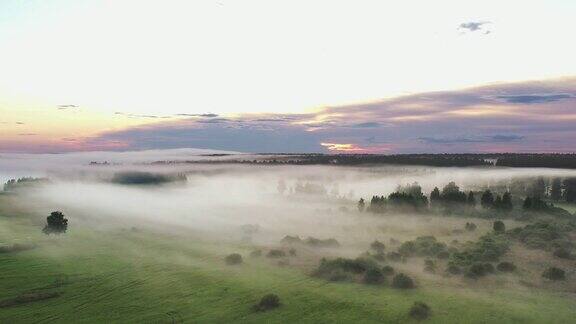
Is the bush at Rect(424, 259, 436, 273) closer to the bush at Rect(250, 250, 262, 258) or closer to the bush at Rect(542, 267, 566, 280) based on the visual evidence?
the bush at Rect(542, 267, 566, 280)

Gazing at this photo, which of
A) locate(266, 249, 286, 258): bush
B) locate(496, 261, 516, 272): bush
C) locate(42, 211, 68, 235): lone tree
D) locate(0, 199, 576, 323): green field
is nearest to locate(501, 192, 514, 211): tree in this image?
locate(496, 261, 516, 272): bush

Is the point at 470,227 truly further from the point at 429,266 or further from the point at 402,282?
the point at 402,282

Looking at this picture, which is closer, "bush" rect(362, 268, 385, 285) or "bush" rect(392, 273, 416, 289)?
"bush" rect(392, 273, 416, 289)

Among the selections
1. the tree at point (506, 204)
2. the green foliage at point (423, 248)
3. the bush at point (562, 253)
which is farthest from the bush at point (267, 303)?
the tree at point (506, 204)

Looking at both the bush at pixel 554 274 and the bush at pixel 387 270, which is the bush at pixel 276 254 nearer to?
the bush at pixel 387 270

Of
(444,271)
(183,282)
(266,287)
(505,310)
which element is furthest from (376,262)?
(183,282)

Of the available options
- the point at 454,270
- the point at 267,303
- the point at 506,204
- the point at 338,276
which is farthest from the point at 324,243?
the point at 506,204
